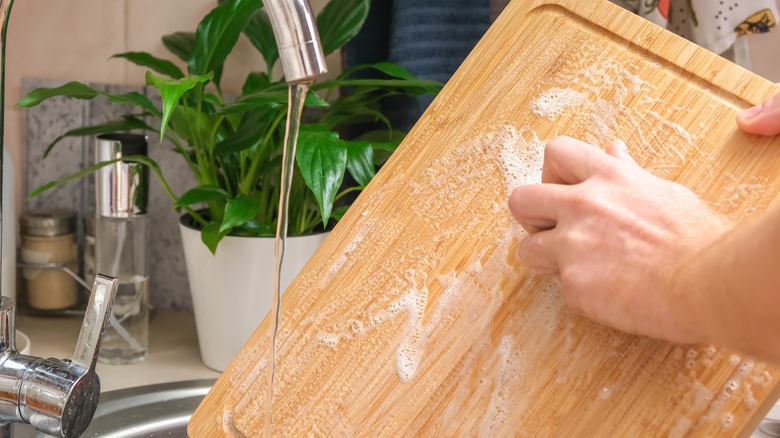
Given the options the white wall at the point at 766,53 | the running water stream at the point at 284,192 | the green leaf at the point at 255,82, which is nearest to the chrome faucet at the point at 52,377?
the running water stream at the point at 284,192

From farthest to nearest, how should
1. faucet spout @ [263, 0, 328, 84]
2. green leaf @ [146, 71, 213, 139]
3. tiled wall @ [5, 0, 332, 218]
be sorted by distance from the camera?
tiled wall @ [5, 0, 332, 218] < green leaf @ [146, 71, 213, 139] < faucet spout @ [263, 0, 328, 84]

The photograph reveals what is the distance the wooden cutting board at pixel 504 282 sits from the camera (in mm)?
538

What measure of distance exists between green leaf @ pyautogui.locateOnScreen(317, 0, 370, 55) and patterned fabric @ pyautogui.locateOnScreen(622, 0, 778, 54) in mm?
290

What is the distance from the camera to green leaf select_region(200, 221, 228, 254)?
795 millimetres

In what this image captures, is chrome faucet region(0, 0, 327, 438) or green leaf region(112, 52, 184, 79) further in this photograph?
green leaf region(112, 52, 184, 79)

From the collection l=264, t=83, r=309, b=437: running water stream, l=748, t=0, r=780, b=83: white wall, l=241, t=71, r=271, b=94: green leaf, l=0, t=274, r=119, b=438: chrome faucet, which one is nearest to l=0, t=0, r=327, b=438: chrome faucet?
l=0, t=274, r=119, b=438: chrome faucet

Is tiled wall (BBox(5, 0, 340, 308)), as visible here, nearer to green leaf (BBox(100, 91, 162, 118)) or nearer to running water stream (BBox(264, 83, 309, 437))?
green leaf (BBox(100, 91, 162, 118))

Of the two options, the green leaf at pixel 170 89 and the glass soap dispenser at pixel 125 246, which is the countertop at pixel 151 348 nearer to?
the glass soap dispenser at pixel 125 246

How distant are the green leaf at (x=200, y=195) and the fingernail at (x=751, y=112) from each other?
48 centimetres

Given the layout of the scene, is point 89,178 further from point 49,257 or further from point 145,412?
point 145,412

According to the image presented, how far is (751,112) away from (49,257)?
78 centimetres

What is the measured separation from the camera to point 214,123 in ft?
2.78

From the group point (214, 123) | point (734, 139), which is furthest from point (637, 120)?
point (214, 123)

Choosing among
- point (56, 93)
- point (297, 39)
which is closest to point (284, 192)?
point (297, 39)
